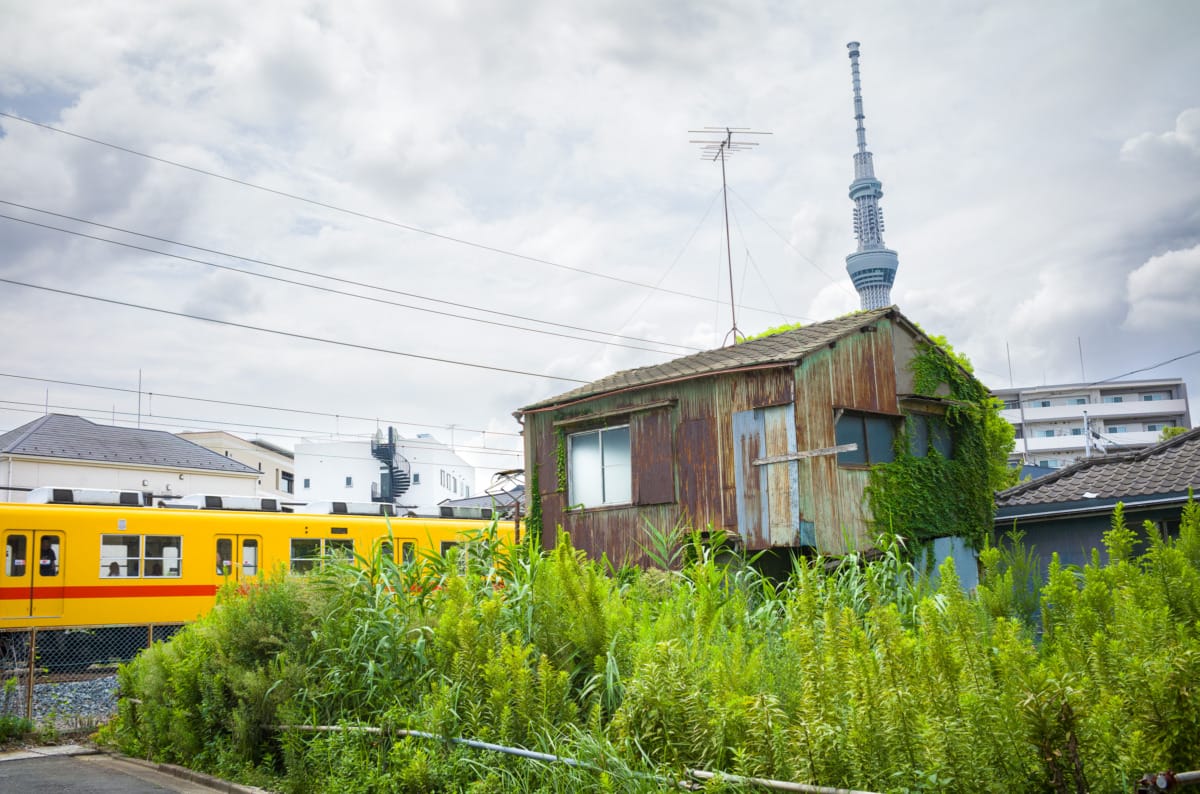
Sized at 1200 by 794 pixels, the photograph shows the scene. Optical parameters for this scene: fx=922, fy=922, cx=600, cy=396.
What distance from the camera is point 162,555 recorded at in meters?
18.0

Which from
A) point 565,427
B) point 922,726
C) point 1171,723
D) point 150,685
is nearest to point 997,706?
point 922,726

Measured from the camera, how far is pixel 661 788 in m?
4.62

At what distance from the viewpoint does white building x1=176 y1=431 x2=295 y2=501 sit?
2140 inches

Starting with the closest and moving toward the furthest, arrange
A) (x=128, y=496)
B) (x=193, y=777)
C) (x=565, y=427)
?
(x=193, y=777), (x=565, y=427), (x=128, y=496)

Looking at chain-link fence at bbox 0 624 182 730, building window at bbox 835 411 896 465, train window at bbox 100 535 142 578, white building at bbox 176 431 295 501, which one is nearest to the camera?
chain-link fence at bbox 0 624 182 730

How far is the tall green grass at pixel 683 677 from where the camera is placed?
145 inches

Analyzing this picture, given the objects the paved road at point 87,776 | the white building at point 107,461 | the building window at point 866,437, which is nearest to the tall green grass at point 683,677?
the paved road at point 87,776

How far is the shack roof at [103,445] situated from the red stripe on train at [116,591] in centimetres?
1794

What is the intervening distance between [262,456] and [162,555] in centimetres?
4042

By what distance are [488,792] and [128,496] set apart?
15.2 meters

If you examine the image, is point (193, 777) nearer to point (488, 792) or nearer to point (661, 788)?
point (488, 792)

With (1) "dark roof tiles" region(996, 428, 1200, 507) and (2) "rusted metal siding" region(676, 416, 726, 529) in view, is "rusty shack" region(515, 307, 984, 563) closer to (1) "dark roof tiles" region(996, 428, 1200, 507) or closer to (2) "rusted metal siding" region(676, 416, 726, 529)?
(2) "rusted metal siding" region(676, 416, 726, 529)

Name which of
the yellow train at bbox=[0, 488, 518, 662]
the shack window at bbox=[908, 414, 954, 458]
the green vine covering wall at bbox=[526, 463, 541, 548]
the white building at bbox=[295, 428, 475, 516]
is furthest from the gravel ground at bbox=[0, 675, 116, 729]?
the white building at bbox=[295, 428, 475, 516]

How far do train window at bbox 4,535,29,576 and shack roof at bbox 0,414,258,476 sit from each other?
17.9m
